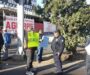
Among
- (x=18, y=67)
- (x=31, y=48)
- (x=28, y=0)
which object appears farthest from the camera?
(x=28, y=0)

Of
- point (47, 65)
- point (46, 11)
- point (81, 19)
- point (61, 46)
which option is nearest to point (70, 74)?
point (61, 46)

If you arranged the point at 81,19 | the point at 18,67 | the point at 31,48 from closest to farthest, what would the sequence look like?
1. the point at 31,48
2. the point at 18,67
3. the point at 81,19

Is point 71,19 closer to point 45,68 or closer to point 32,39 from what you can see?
point 45,68

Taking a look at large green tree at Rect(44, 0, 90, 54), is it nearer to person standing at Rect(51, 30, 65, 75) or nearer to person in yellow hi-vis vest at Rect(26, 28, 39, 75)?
person in yellow hi-vis vest at Rect(26, 28, 39, 75)

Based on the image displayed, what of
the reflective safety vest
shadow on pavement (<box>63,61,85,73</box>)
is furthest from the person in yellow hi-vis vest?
shadow on pavement (<box>63,61,85,73</box>)

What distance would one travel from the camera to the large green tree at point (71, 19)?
18234 mm

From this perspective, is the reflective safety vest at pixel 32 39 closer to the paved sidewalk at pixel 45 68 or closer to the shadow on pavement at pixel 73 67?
the paved sidewalk at pixel 45 68

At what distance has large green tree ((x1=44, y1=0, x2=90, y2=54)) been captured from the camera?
18.2 m

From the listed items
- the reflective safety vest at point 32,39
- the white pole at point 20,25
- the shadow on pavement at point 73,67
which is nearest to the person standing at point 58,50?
the reflective safety vest at point 32,39

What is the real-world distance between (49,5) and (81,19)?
1990 mm

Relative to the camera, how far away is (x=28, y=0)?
19766mm

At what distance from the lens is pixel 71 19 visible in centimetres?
1823

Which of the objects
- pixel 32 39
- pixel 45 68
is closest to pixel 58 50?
pixel 32 39

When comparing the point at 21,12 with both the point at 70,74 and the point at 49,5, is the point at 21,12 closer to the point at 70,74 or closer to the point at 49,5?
the point at 49,5
